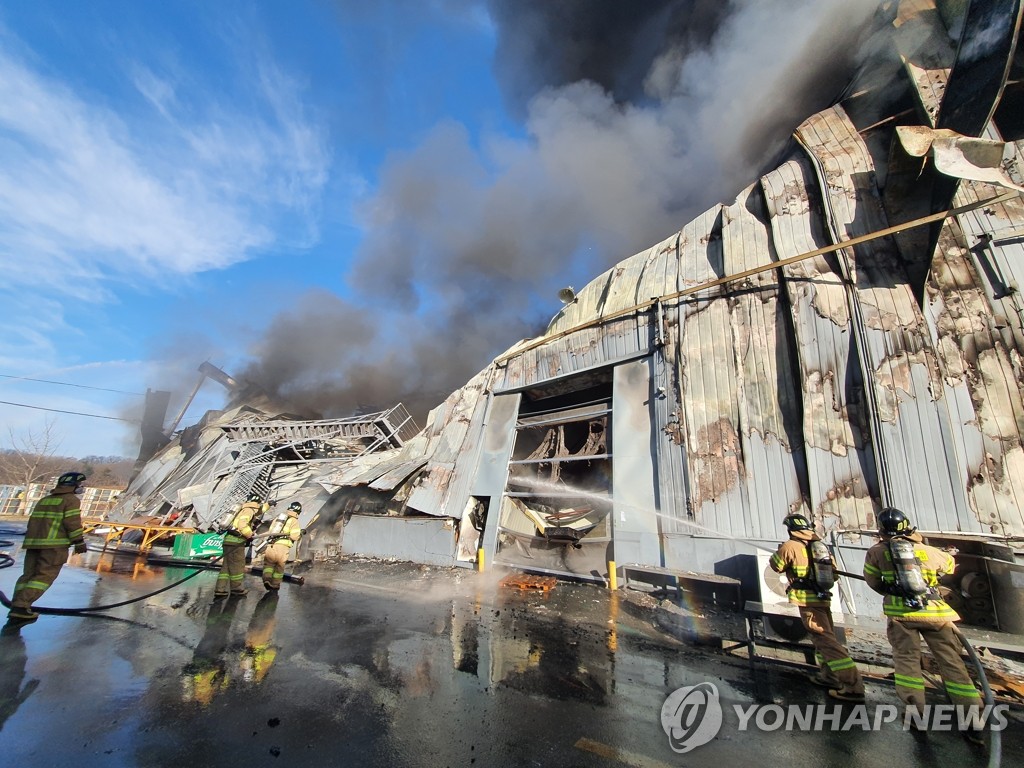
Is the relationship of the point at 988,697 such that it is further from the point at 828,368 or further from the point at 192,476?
the point at 192,476

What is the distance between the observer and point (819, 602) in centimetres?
379

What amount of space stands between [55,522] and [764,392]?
11.4 meters

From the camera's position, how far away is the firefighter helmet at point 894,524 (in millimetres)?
3406

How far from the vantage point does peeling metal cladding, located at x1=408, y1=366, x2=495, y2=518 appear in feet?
42.7

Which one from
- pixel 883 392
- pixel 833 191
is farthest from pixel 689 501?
pixel 833 191

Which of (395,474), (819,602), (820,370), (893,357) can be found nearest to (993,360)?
(893,357)

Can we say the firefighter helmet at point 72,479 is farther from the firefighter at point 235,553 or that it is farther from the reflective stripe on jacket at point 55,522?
the firefighter at point 235,553

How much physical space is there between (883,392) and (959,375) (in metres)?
1.12

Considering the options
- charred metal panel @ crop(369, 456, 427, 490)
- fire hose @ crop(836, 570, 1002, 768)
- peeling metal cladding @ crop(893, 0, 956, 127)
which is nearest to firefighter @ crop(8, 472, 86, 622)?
fire hose @ crop(836, 570, 1002, 768)

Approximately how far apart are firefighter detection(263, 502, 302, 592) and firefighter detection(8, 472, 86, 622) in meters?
2.42

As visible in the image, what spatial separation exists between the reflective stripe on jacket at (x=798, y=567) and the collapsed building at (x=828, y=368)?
127 inches

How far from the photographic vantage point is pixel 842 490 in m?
7.63

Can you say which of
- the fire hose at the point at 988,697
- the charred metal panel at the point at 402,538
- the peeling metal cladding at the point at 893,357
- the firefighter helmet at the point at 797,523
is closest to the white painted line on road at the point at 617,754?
the fire hose at the point at 988,697

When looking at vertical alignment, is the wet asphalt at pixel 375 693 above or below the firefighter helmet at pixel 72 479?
below
